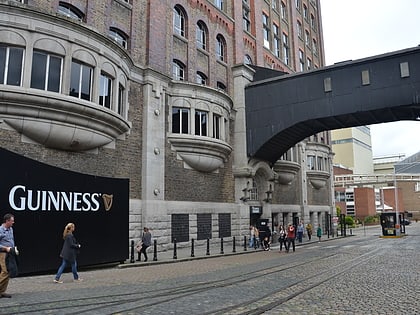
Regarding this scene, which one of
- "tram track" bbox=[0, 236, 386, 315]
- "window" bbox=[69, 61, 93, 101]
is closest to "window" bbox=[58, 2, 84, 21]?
"window" bbox=[69, 61, 93, 101]

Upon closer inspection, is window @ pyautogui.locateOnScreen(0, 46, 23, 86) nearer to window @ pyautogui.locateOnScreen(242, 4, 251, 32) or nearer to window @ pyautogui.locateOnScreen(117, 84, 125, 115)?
window @ pyautogui.locateOnScreen(117, 84, 125, 115)

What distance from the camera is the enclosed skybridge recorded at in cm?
2202

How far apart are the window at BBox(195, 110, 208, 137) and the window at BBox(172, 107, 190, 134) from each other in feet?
2.37

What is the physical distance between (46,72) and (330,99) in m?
16.9

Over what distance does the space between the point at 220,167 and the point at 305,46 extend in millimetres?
25025

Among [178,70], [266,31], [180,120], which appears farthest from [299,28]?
[180,120]

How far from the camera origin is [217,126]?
24.5m

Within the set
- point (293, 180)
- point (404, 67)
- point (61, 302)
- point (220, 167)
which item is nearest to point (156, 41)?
point (220, 167)

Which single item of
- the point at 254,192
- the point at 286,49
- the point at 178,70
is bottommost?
the point at 254,192

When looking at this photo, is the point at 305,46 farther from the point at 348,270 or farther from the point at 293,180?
the point at 348,270

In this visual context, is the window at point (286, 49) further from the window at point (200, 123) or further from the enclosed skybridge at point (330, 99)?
the window at point (200, 123)

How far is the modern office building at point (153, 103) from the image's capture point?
1387cm

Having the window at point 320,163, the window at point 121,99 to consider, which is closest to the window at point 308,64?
the window at point 320,163

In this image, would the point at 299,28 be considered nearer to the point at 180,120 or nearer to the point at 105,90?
the point at 180,120
